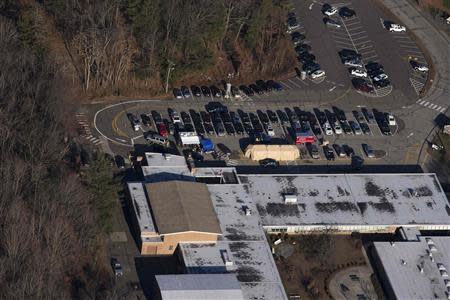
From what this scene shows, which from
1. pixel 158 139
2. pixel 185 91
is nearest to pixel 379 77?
pixel 185 91

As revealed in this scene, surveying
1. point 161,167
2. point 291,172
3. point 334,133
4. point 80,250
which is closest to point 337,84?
point 334,133

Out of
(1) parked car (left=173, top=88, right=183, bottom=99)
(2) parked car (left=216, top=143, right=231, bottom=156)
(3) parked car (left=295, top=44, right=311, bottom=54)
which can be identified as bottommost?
(1) parked car (left=173, top=88, right=183, bottom=99)

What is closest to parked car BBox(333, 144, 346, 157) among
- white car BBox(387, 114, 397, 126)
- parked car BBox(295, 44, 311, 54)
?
white car BBox(387, 114, 397, 126)

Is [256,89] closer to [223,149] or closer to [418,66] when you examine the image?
[223,149]

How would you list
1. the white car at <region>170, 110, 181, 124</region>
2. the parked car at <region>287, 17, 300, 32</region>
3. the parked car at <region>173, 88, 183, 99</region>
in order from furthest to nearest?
the parked car at <region>287, 17, 300, 32</region> < the parked car at <region>173, 88, 183, 99</region> < the white car at <region>170, 110, 181, 124</region>

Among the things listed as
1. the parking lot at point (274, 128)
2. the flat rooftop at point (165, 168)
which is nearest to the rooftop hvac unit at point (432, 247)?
the parking lot at point (274, 128)

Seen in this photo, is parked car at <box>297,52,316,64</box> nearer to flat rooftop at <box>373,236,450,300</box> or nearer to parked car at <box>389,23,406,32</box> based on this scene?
parked car at <box>389,23,406,32</box>

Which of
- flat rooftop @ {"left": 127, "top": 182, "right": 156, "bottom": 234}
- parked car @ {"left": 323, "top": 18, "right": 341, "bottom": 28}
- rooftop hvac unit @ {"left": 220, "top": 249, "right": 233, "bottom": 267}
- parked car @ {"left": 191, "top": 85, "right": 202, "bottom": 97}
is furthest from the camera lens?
parked car @ {"left": 323, "top": 18, "right": 341, "bottom": 28}

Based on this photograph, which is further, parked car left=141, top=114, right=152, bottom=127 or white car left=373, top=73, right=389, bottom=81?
white car left=373, top=73, right=389, bottom=81
